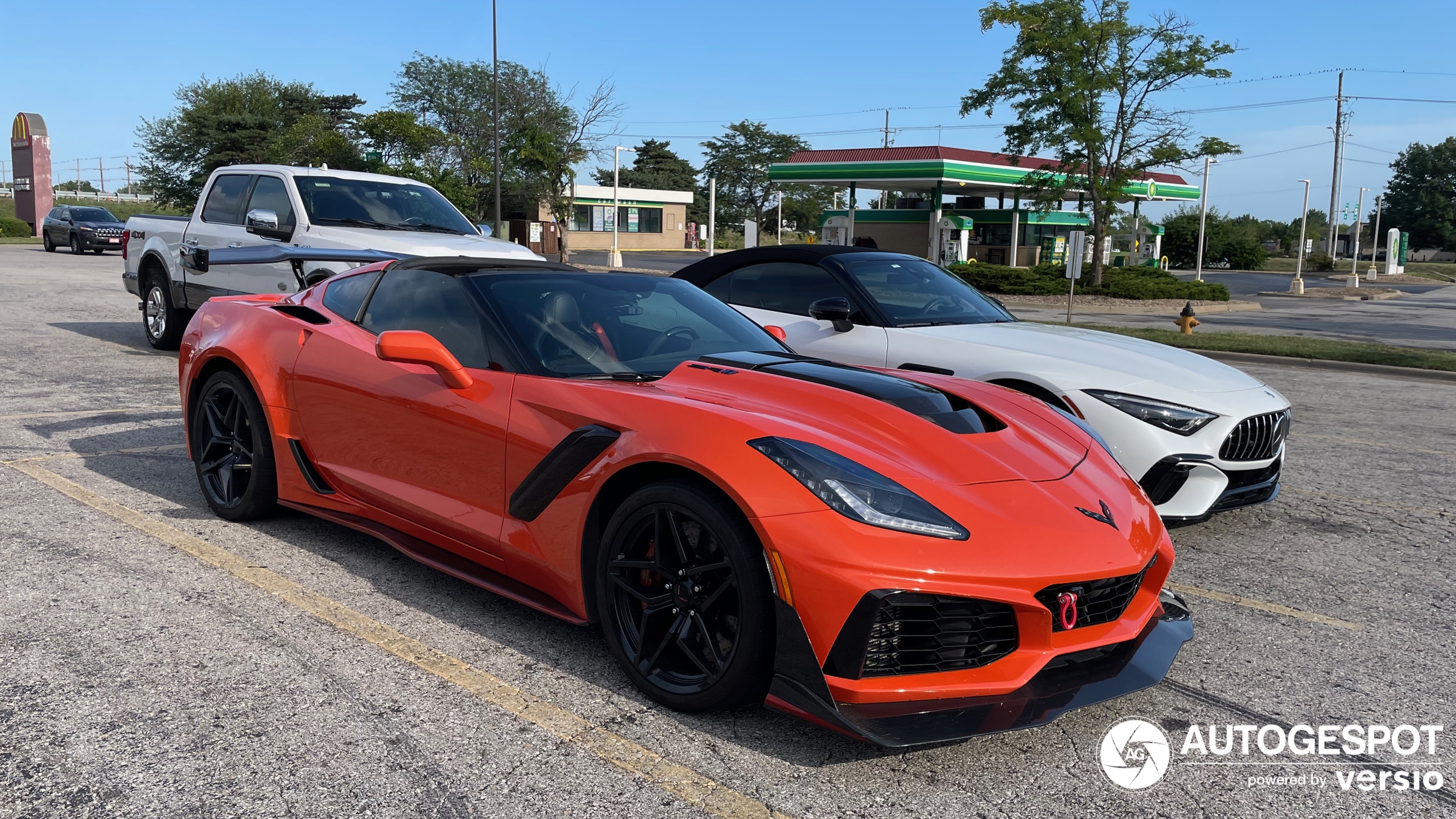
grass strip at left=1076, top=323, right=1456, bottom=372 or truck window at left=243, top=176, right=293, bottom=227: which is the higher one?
truck window at left=243, top=176, right=293, bottom=227

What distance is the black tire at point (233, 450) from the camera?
487cm

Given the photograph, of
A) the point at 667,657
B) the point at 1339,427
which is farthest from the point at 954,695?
the point at 1339,427

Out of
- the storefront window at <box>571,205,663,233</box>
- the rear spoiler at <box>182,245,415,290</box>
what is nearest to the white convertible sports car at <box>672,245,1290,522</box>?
the rear spoiler at <box>182,245,415,290</box>

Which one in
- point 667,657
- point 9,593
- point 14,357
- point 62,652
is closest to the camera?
point 667,657

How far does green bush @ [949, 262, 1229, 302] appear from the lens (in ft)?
95.9

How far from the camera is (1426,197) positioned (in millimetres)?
107875

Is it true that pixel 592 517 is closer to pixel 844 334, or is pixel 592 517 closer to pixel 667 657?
pixel 667 657

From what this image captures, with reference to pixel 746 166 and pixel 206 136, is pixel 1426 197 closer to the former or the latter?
pixel 746 166

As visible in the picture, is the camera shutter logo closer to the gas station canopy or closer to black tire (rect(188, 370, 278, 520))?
black tire (rect(188, 370, 278, 520))

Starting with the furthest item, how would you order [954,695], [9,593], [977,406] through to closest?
[9,593], [977,406], [954,695]

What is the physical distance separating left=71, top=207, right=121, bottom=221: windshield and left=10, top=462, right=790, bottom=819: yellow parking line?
3442 cm

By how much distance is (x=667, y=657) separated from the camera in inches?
127

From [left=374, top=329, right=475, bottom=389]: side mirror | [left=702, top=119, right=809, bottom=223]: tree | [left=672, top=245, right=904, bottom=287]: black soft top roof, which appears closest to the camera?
[left=374, top=329, right=475, bottom=389]: side mirror

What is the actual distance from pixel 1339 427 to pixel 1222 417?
4845mm
